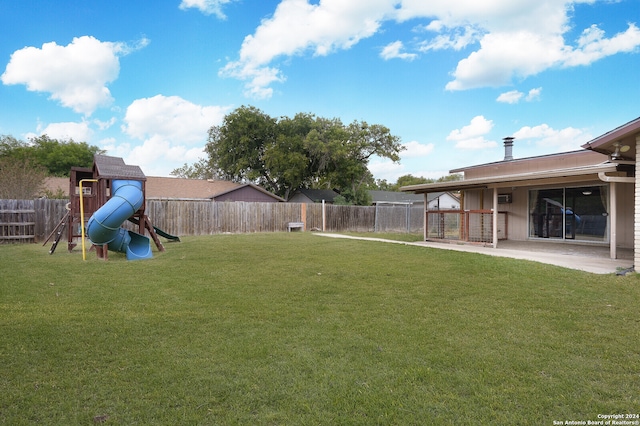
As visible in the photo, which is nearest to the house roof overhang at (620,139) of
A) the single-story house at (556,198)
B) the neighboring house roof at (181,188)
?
the single-story house at (556,198)

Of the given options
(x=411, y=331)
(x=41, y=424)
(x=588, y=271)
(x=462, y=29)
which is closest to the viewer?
(x=41, y=424)

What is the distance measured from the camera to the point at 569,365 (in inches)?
119

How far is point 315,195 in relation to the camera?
33.6m

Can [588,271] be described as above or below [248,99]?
below

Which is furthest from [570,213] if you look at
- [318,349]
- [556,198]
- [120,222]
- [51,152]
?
[51,152]

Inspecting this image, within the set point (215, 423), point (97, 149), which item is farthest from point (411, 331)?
point (97, 149)

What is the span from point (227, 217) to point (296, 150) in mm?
16427

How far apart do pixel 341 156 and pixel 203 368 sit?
2937 cm

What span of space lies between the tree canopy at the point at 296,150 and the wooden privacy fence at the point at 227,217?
681 cm

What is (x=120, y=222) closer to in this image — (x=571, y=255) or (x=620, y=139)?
(x=620, y=139)

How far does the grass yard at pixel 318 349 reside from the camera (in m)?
2.37

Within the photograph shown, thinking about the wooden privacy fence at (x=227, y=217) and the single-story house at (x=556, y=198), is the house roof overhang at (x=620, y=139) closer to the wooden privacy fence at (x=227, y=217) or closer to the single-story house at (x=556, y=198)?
the single-story house at (x=556, y=198)

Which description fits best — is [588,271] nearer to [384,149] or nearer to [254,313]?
[254,313]

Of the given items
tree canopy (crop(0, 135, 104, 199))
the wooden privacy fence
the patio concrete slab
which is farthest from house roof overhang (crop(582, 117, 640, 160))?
tree canopy (crop(0, 135, 104, 199))
